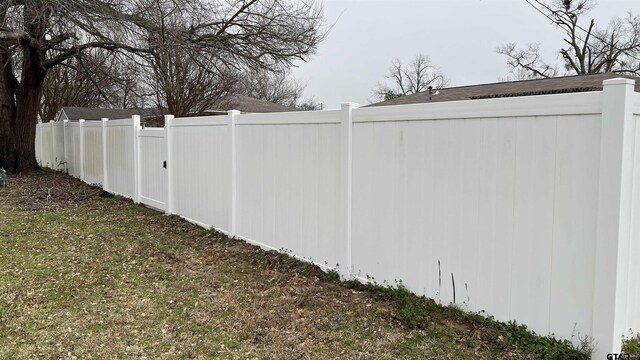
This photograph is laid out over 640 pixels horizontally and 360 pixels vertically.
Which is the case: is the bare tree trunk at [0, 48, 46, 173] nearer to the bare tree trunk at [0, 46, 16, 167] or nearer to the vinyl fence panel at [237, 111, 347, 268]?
the bare tree trunk at [0, 46, 16, 167]

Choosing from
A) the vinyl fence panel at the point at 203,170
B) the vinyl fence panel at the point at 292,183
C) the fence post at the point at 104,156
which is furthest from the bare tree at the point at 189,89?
the vinyl fence panel at the point at 292,183

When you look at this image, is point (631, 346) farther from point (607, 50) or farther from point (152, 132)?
point (607, 50)

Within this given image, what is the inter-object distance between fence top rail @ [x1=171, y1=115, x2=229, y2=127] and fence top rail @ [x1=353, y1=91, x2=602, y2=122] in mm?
2603

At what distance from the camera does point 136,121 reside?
8.61 meters

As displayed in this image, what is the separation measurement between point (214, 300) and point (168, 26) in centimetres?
787

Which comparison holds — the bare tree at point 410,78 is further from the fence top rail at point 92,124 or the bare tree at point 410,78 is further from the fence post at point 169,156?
the fence post at point 169,156

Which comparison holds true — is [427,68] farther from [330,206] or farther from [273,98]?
[330,206]

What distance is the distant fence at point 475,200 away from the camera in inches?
100

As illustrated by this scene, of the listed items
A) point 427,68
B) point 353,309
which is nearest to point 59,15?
point 353,309

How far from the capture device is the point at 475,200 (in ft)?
10.5

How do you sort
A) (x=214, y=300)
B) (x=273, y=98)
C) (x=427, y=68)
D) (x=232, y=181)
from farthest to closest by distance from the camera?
(x=427, y=68) < (x=273, y=98) < (x=232, y=181) < (x=214, y=300)

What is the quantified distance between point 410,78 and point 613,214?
41.2 meters

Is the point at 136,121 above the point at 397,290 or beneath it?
above

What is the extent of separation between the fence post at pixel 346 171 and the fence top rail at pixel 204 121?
7.32ft
